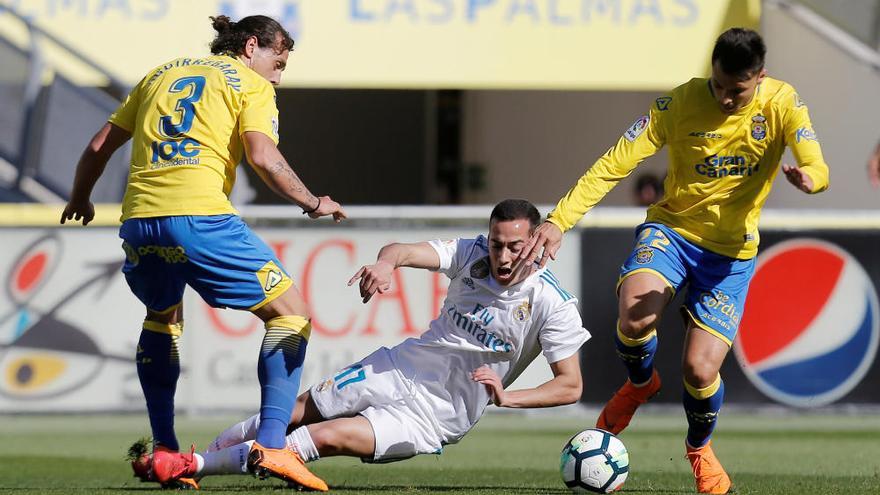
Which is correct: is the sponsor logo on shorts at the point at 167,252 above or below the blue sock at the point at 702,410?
above

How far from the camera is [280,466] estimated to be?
582 centimetres

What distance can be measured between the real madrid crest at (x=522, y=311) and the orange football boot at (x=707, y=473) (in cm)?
108

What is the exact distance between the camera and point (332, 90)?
19.8m

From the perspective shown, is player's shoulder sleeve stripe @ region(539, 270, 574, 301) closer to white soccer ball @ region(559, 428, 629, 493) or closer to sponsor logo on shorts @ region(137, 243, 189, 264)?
white soccer ball @ region(559, 428, 629, 493)

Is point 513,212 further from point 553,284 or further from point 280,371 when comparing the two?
point 280,371

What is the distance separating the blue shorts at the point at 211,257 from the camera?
5.98 metres

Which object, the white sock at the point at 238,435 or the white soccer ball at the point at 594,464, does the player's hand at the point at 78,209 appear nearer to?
the white sock at the point at 238,435

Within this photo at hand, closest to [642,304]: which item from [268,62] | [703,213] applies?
[703,213]

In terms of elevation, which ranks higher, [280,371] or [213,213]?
[213,213]

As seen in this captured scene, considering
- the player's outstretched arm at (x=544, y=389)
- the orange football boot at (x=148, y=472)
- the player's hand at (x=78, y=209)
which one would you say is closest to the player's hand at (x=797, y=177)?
the player's outstretched arm at (x=544, y=389)

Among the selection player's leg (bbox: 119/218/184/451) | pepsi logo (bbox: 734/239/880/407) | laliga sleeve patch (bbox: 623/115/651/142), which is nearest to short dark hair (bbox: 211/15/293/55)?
player's leg (bbox: 119/218/184/451)

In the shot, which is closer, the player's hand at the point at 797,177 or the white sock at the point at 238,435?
the player's hand at the point at 797,177

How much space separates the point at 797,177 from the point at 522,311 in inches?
52.6

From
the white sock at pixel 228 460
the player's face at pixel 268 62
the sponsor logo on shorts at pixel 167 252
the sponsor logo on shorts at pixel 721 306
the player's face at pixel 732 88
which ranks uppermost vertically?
the player's face at pixel 268 62
